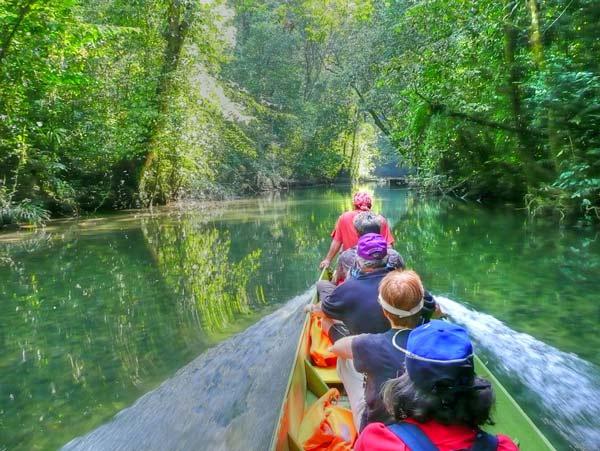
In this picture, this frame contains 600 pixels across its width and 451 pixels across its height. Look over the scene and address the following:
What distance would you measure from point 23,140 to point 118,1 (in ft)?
25.6

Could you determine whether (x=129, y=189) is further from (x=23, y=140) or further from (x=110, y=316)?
(x=110, y=316)

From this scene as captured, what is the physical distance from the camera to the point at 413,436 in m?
1.59

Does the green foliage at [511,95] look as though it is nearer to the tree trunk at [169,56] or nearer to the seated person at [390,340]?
the seated person at [390,340]

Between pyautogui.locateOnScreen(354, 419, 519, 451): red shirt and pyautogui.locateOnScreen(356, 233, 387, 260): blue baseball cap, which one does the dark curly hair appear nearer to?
pyautogui.locateOnScreen(354, 419, 519, 451): red shirt

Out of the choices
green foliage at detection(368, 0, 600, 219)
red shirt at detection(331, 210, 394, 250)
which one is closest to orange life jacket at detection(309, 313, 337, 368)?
red shirt at detection(331, 210, 394, 250)

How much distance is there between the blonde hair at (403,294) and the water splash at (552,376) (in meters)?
2.25

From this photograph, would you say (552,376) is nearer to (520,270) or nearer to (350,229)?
(350,229)

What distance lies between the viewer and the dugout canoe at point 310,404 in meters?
2.67

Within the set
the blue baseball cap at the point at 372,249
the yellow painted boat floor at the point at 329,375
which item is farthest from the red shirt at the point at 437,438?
the yellow painted boat floor at the point at 329,375

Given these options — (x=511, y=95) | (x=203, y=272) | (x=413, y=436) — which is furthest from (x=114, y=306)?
(x=511, y=95)

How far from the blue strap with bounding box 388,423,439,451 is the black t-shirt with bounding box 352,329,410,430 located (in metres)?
0.79

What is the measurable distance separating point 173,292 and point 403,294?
6.90 meters

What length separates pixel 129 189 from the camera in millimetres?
23250

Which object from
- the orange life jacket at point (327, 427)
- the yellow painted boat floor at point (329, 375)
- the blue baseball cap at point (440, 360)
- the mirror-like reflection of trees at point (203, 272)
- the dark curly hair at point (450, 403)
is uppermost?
the blue baseball cap at point (440, 360)
